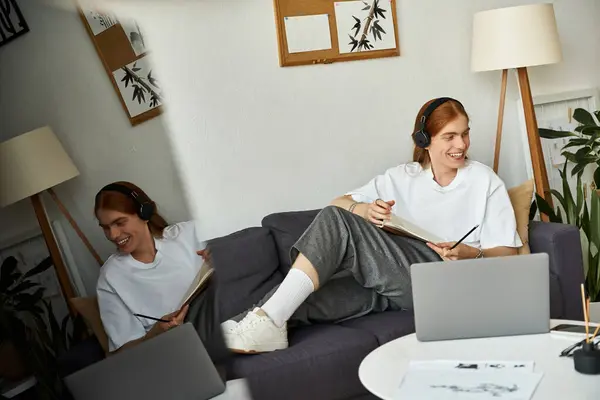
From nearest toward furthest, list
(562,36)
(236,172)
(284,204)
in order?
(236,172) → (284,204) → (562,36)

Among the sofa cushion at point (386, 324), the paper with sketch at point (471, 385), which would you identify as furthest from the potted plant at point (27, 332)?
the sofa cushion at point (386, 324)

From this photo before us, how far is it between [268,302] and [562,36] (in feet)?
3.51

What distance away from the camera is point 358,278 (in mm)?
1338

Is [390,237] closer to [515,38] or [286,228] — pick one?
[286,228]

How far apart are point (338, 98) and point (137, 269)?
62.8 inches

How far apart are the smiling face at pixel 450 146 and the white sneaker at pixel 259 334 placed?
523mm

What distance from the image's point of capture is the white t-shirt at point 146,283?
76 mm

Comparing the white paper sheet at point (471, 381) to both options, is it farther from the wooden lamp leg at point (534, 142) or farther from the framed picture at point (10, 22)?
the wooden lamp leg at point (534, 142)

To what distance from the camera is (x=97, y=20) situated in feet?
0.25

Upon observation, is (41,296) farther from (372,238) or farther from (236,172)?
(236,172)

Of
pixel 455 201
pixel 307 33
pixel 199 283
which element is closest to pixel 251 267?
pixel 455 201

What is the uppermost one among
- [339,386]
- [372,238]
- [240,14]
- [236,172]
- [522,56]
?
[240,14]

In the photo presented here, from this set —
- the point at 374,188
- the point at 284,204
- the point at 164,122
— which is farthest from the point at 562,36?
the point at 164,122

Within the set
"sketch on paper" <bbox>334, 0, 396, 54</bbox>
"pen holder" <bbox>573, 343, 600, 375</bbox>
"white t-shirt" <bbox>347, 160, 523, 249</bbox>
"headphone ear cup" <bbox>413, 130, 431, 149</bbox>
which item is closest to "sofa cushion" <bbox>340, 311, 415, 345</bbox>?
"white t-shirt" <bbox>347, 160, 523, 249</bbox>
